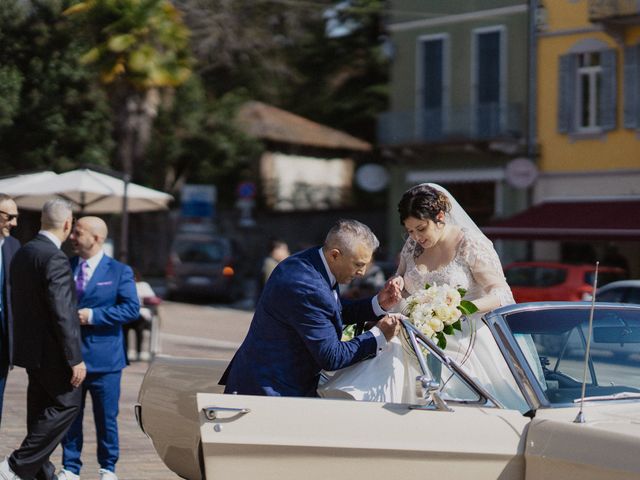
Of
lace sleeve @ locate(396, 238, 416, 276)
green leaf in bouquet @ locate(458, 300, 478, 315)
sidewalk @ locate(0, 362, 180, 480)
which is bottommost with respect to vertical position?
sidewalk @ locate(0, 362, 180, 480)

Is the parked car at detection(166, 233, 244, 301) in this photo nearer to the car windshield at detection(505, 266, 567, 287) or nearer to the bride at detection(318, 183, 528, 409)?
the car windshield at detection(505, 266, 567, 287)

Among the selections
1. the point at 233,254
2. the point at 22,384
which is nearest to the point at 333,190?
the point at 233,254

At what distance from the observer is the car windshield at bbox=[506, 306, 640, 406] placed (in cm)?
508

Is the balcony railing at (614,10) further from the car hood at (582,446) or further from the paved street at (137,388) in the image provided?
the car hood at (582,446)

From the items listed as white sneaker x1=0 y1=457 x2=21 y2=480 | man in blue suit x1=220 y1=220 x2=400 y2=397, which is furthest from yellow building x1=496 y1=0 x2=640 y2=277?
man in blue suit x1=220 y1=220 x2=400 y2=397

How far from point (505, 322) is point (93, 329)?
330 cm

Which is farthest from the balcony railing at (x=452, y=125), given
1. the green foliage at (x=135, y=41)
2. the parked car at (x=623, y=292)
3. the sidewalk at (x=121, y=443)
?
the sidewalk at (x=121, y=443)

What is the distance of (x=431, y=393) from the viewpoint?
4637 mm

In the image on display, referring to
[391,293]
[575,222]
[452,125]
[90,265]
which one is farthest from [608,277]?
[391,293]

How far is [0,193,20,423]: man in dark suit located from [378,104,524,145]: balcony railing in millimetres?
23567

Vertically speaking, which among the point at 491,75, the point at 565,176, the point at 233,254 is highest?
the point at 491,75

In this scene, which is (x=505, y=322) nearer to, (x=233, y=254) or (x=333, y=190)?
(x=233, y=254)

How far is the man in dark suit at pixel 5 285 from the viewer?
7.37 metres

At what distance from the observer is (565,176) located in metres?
29.5
